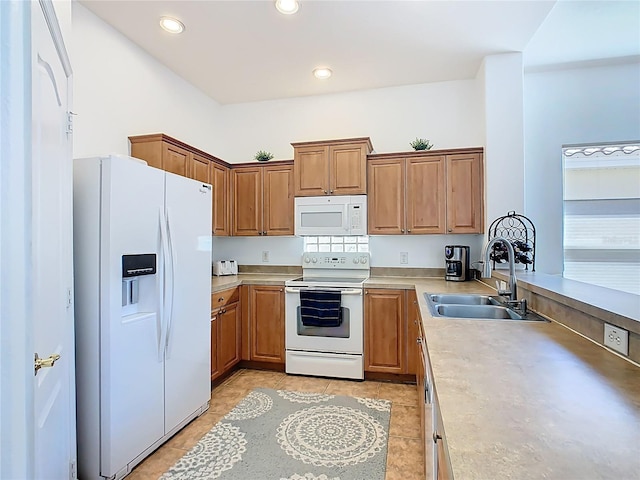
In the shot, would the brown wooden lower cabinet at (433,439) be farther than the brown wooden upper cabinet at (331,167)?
No

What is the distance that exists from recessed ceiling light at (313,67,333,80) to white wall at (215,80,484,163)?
451 millimetres

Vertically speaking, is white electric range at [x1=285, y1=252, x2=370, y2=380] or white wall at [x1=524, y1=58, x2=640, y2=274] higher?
white wall at [x1=524, y1=58, x2=640, y2=274]

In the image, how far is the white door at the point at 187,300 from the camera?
2.25 metres

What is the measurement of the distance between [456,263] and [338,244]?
4.02ft

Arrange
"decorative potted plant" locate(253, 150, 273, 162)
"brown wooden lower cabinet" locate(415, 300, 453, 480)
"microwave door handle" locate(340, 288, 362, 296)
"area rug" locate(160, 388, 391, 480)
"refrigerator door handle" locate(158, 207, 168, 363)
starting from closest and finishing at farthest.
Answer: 1. "brown wooden lower cabinet" locate(415, 300, 453, 480)
2. "area rug" locate(160, 388, 391, 480)
3. "refrigerator door handle" locate(158, 207, 168, 363)
4. "microwave door handle" locate(340, 288, 362, 296)
5. "decorative potted plant" locate(253, 150, 273, 162)

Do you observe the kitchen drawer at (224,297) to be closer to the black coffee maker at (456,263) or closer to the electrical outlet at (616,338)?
the black coffee maker at (456,263)

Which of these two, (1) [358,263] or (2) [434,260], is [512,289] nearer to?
(2) [434,260]

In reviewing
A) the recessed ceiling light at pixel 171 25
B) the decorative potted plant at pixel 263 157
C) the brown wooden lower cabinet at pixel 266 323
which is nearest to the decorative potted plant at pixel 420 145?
the decorative potted plant at pixel 263 157

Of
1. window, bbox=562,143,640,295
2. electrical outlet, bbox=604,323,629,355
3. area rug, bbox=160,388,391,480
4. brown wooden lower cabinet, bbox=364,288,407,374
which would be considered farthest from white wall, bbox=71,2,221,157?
window, bbox=562,143,640,295

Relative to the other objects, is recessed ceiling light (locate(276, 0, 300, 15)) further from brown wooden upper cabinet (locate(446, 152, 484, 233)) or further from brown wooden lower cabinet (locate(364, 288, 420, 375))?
brown wooden lower cabinet (locate(364, 288, 420, 375))

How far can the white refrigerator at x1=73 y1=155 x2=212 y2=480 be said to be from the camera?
6.01 ft

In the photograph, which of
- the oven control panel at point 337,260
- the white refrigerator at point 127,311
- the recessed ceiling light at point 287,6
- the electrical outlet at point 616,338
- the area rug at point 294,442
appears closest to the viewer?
the electrical outlet at point 616,338

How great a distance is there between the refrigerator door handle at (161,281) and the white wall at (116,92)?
0.88 m

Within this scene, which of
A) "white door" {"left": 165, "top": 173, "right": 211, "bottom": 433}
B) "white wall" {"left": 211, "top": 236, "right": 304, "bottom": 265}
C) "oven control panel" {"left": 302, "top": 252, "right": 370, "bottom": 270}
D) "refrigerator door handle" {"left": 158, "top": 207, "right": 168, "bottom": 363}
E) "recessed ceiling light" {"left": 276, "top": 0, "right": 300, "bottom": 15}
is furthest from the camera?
"white wall" {"left": 211, "top": 236, "right": 304, "bottom": 265}
